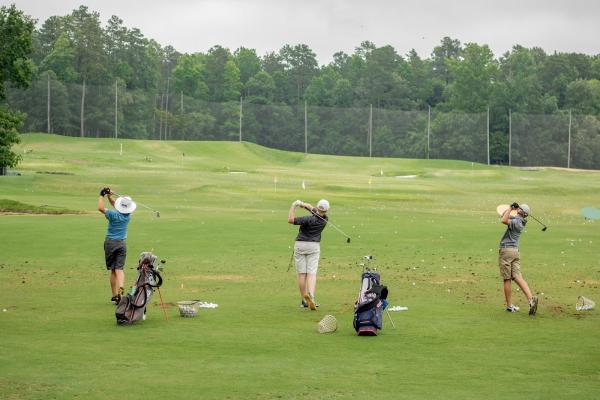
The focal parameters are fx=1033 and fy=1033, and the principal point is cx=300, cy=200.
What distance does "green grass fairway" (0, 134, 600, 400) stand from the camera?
13.2 meters

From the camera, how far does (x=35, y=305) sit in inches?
770

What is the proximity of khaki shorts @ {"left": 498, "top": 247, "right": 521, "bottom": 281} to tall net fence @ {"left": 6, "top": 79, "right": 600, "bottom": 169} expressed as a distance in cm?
9328

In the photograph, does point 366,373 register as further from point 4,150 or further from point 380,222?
point 4,150

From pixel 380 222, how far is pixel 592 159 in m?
76.3

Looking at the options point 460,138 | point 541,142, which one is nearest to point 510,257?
point 460,138

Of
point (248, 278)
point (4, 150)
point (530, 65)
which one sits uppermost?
point (530, 65)

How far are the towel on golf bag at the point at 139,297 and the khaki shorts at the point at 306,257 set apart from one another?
3.33m

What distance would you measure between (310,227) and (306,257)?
59 centimetres

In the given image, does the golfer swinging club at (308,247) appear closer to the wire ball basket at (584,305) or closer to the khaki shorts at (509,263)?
the khaki shorts at (509,263)

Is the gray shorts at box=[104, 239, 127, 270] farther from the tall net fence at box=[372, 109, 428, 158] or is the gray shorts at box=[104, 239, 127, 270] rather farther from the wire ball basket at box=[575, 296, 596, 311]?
the tall net fence at box=[372, 109, 428, 158]

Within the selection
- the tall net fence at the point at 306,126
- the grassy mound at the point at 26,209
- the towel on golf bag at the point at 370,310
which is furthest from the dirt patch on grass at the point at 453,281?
the tall net fence at the point at 306,126

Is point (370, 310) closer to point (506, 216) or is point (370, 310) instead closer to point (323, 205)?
point (323, 205)

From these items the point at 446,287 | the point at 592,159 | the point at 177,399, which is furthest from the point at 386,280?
the point at 592,159

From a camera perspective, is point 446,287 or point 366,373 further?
point 446,287
